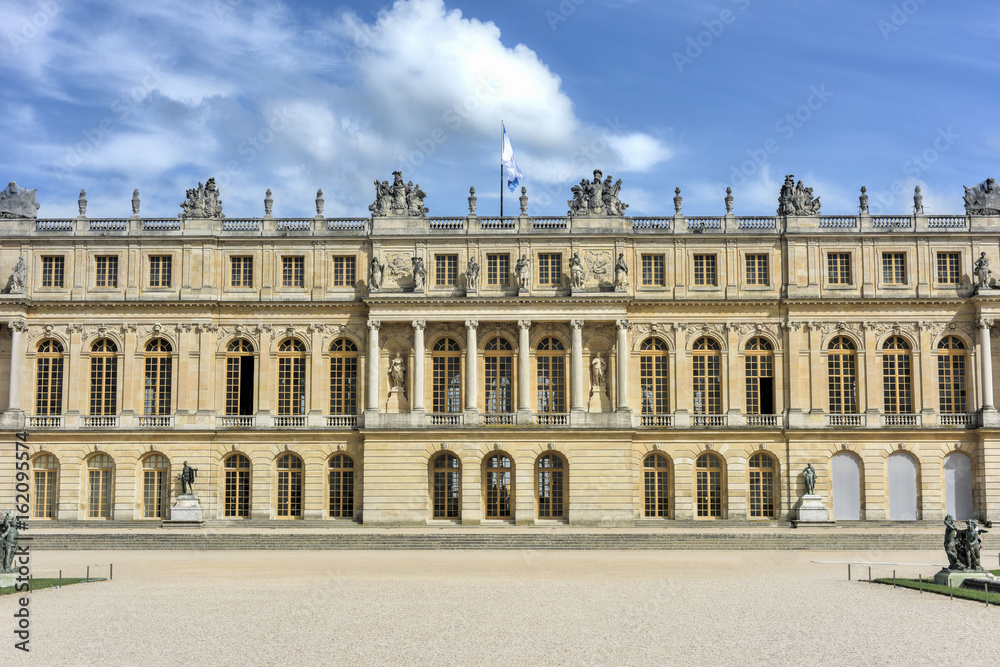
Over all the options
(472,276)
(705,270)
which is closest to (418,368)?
(472,276)

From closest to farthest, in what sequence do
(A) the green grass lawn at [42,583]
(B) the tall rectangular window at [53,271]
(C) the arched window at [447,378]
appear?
(A) the green grass lawn at [42,583]
(C) the arched window at [447,378]
(B) the tall rectangular window at [53,271]

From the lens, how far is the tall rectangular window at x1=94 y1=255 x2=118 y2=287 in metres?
49.2

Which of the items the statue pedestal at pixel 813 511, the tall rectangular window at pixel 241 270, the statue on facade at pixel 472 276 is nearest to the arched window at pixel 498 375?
the statue on facade at pixel 472 276

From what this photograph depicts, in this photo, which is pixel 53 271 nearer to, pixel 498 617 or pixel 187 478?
pixel 187 478

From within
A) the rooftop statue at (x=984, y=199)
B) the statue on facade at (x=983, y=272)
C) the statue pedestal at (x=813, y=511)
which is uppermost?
the rooftop statue at (x=984, y=199)

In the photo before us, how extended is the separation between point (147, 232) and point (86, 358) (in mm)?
6324

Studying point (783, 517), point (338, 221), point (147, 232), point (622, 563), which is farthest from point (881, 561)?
point (147, 232)

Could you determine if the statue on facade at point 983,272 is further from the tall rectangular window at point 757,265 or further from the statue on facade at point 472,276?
the statue on facade at point 472,276

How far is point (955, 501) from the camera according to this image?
4700 centimetres

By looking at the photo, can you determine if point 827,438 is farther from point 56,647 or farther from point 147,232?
point 56,647

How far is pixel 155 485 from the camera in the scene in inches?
1890

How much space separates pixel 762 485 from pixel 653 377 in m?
6.77

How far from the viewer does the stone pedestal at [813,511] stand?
151 ft

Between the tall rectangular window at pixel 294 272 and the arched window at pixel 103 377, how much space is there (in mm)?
8245
